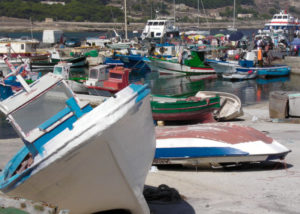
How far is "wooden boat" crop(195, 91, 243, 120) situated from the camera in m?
16.4

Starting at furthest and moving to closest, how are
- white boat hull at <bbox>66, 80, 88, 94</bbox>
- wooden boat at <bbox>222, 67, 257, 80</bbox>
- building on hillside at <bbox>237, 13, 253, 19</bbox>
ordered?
building on hillside at <bbox>237, 13, 253, 19</bbox> < wooden boat at <bbox>222, 67, 257, 80</bbox> < white boat hull at <bbox>66, 80, 88, 94</bbox>

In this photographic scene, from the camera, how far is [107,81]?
22.8 metres

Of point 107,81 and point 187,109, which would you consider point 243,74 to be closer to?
point 107,81

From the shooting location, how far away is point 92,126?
618 centimetres

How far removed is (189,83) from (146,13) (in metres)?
123

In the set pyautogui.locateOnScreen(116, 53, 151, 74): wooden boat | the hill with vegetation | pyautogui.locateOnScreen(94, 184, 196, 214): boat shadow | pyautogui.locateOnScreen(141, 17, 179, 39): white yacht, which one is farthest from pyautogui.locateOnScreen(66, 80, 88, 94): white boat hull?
the hill with vegetation

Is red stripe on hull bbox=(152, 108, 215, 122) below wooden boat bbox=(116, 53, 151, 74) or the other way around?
the other way around

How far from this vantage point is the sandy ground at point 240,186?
814 centimetres

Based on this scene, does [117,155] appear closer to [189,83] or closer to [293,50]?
[189,83]

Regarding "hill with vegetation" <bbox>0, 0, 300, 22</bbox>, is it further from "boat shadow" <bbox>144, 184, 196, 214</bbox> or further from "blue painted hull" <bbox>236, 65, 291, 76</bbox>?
"boat shadow" <bbox>144, 184, 196, 214</bbox>

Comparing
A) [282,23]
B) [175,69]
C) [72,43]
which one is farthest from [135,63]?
[282,23]

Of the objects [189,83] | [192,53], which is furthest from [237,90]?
[192,53]

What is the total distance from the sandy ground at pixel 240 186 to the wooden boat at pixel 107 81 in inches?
440

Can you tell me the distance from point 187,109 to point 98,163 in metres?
9.86
